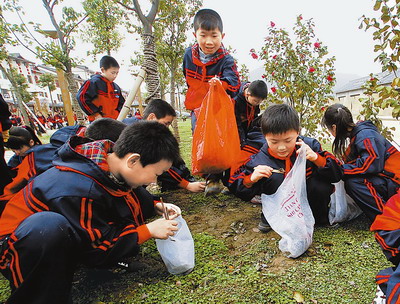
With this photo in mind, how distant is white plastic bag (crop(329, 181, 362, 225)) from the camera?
1980mm

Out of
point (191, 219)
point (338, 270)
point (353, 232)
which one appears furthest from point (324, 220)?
point (191, 219)

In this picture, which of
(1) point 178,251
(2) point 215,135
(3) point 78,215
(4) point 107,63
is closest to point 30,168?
(3) point 78,215

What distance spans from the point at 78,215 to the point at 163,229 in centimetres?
46

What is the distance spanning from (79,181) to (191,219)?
127cm

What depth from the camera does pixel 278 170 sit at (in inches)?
74.4

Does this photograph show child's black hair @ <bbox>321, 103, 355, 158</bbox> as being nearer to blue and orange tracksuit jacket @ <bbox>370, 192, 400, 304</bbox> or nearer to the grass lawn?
the grass lawn

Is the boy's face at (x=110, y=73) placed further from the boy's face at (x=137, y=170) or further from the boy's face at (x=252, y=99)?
the boy's face at (x=137, y=170)

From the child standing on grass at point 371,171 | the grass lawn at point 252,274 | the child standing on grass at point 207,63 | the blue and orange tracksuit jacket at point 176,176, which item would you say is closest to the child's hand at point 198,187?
the blue and orange tracksuit jacket at point 176,176

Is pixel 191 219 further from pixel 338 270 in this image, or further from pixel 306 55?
pixel 306 55

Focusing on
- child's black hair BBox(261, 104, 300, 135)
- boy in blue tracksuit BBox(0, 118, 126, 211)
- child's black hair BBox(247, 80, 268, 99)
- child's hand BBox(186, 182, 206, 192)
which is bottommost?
child's hand BBox(186, 182, 206, 192)

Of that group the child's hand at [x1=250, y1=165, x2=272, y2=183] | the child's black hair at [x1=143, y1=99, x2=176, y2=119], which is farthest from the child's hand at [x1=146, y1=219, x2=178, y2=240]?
the child's black hair at [x1=143, y1=99, x2=176, y2=119]

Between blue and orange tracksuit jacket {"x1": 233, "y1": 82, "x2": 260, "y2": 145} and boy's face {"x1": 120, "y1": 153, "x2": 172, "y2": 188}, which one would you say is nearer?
boy's face {"x1": 120, "y1": 153, "x2": 172, "y2": 188}

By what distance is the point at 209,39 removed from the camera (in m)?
2.40

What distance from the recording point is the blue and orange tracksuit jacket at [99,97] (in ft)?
12.1
